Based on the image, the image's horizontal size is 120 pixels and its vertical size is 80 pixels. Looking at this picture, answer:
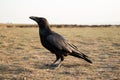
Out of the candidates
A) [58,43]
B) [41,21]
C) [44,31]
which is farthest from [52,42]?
[41,21]

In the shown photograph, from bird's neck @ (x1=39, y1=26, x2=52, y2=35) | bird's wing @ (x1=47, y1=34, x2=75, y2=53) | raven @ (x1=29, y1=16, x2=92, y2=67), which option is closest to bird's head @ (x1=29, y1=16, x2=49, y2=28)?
raven @ (x1=29, y1=16, x2=92, y2=67)

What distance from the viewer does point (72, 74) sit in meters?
8.23

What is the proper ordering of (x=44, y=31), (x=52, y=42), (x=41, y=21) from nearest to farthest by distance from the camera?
(x=52, y=42)
(x=44, y=31)
(x=41, y=21)

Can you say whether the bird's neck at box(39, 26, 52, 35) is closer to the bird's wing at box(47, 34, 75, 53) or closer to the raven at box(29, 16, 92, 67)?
the raven at box(29, 16, 92, 67)

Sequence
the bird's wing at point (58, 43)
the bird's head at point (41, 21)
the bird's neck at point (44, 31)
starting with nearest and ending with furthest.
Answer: the bird's wing at point (58, 43)
the bird's neck at point (44, 31)
the bird's head at point (41, 21)

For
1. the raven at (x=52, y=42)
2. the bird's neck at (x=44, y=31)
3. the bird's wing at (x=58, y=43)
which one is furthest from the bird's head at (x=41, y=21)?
the bird's wing at (x=58, y=43)

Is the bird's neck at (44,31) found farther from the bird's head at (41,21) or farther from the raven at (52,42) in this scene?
the bird's head at (41,21)

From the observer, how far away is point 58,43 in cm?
857

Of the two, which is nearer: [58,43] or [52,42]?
[52,42]

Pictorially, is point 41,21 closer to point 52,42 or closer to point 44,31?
point 44,31

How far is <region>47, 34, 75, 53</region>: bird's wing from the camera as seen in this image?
8.42 metres

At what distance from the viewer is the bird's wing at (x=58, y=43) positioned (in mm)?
8422

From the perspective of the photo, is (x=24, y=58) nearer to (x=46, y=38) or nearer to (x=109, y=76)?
(x=46, y=38)

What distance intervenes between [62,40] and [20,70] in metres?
1.47
